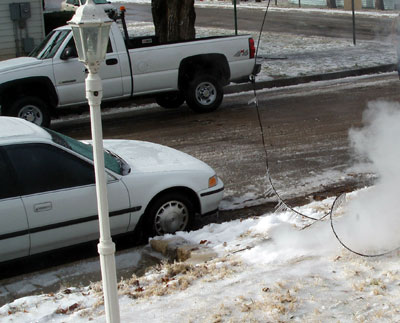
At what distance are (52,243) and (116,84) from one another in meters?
6.46

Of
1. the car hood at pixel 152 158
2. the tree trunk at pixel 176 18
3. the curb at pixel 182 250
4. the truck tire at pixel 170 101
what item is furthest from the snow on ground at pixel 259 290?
the tree trunk at pixel 176 18

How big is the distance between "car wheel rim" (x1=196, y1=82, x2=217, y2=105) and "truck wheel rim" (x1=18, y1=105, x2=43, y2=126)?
117 inches

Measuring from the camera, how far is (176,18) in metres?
16.5

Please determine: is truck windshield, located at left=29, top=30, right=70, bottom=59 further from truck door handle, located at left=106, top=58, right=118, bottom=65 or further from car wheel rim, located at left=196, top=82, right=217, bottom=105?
car wheel rim, located at left=196, top=82, right=217, bottom=105

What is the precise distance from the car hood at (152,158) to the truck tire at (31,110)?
4.29 m

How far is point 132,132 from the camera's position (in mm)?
12352

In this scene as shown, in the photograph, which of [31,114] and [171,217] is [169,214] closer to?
[171,217]

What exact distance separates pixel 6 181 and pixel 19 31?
51.4ft

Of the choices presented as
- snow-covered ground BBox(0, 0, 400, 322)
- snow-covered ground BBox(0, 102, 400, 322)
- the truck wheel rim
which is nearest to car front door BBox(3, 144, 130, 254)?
snow-covered ground BBox(0, 0, 400, 322)

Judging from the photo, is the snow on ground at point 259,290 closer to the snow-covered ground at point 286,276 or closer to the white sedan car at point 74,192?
the snow-covered ground at point 286,276

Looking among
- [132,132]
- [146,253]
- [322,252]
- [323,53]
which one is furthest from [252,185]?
[323,53]

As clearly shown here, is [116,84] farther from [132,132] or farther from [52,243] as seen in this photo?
[52,243]

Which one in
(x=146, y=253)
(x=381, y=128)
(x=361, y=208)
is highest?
(x=381, y=128)

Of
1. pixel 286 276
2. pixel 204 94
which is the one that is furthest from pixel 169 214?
pixel 204 94
